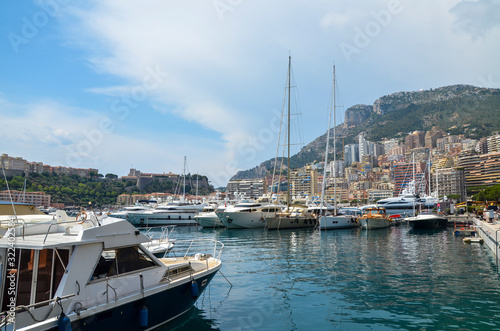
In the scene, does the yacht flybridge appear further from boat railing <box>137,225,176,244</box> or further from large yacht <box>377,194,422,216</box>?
large yacht <box>377,194,422,216</box>

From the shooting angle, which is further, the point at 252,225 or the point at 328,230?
the point at 252,225

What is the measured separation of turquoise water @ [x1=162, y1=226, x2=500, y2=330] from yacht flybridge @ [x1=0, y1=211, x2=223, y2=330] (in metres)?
1.42

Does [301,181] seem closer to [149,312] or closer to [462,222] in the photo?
[462,222]

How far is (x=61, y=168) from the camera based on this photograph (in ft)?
526

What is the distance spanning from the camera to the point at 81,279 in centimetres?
641

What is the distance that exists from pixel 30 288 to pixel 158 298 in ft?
8.67

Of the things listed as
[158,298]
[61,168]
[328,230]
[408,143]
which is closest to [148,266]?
[158,298]

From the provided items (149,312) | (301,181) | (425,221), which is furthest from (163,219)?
(301,181)

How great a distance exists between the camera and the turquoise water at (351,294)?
8633 mm

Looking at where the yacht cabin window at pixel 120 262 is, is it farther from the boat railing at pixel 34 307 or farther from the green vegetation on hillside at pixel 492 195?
the green vegetation on hillside at pixel 492 195

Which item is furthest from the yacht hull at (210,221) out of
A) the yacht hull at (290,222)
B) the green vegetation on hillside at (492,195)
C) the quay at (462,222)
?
the green vegetation on hillside at (492,195)

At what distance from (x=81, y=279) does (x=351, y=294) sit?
8.45 metres

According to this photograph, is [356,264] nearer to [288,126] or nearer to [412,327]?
[412,327]

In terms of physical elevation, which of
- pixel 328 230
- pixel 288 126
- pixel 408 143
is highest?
pixel 408 143
